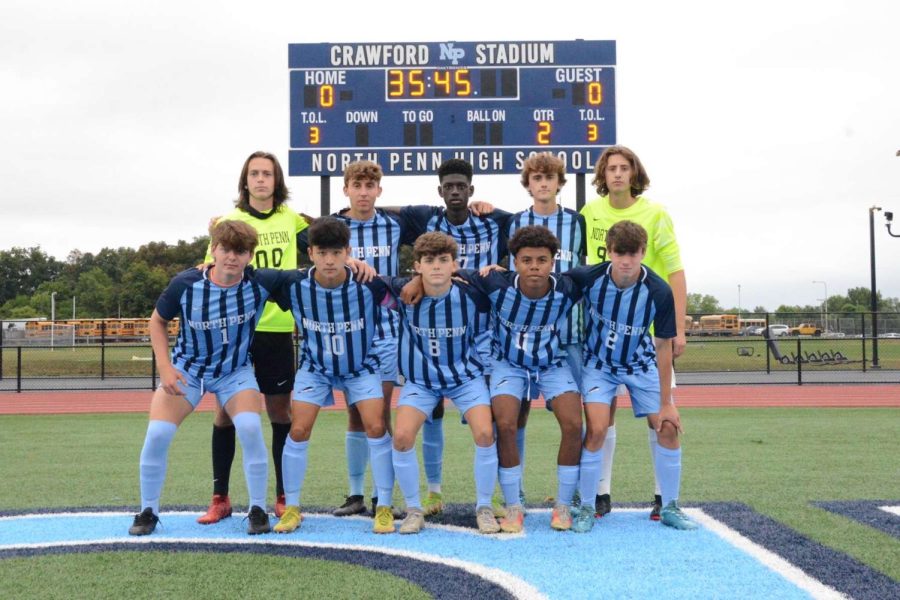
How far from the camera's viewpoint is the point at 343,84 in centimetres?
1385

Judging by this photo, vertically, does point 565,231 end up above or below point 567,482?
above

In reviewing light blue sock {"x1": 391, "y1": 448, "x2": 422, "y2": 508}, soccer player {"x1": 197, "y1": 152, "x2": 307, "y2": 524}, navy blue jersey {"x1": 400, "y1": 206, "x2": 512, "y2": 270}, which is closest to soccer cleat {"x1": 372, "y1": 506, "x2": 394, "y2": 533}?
light blue sock {"x1": 391, "y1": 448, "x2": 422, "y2": 508}

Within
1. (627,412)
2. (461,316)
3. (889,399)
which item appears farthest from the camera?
(889,399)

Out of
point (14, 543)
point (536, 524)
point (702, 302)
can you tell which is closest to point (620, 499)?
point (536, 524)

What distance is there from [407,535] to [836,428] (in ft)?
21.7

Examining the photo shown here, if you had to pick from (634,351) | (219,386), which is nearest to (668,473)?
(634,351)

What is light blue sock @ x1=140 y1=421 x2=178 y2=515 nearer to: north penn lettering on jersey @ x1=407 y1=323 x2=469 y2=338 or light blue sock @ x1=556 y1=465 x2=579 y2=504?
north penn lettering on jersey @ x1=407 y1=323 x2=469 y2=338

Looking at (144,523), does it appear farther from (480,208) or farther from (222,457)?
(480,208)

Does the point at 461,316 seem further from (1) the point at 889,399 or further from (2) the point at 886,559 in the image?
(1) the point at 889,399

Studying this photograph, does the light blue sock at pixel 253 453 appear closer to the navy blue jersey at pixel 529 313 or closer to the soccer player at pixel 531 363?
the soccer player at pixel 531 363

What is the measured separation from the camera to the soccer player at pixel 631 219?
4.31m

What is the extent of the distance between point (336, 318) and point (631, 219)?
170 centimetres

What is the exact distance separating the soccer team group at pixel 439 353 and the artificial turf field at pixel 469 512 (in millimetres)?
265

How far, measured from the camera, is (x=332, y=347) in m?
4.06
